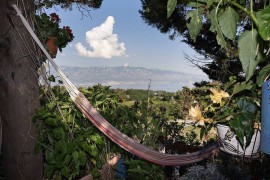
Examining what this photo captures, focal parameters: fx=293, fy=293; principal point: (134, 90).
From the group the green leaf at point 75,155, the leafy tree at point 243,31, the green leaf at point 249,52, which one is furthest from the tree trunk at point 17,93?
the green leaf at point 249,52

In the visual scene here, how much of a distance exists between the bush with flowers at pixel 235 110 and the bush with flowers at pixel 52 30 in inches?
41.7

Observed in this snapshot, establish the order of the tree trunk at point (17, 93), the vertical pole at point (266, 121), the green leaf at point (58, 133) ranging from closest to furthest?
the vertical pole at point (266, 121) < the tree trunk at point (17, 93) < the green leaf at point (58, 133)

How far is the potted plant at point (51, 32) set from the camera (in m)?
1.90

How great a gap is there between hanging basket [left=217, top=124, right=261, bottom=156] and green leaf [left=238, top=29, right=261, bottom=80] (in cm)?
97

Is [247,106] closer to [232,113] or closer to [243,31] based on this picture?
[232,113]

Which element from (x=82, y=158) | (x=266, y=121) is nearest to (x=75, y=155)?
(x=82, y=158)

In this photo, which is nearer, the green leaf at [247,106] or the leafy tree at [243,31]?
the leafy tree at [243,31]

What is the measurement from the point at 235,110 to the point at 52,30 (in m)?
1.31

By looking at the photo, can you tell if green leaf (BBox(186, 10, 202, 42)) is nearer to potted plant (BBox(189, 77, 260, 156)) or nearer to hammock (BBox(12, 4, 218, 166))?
potted plant (BBox(189, 77, 260, 156))

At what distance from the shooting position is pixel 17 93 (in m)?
1.60

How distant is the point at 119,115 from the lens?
2359 mm

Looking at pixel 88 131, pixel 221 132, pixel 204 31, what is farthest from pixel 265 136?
pixel 204 31

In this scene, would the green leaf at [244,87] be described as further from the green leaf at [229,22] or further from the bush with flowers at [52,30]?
the bush with flowers at [52,30]

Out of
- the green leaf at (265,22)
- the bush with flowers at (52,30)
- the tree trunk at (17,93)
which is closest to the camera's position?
the green leaf at (265,22)
